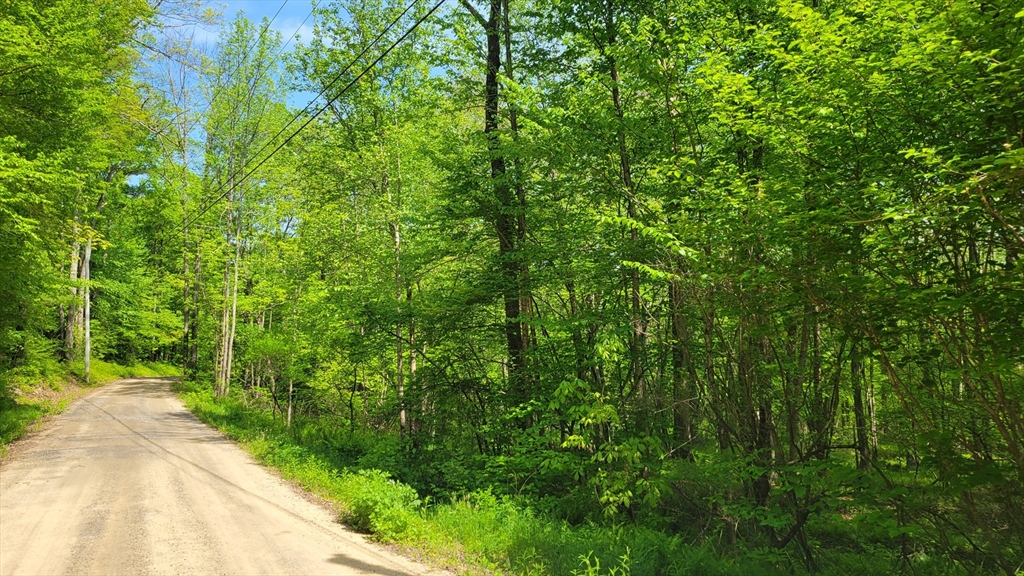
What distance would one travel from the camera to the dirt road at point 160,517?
5254mm

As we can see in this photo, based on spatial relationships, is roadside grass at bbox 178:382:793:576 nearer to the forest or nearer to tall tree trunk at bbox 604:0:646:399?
the forest

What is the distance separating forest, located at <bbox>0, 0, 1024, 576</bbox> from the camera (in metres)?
4.14

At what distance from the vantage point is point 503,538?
589 cm

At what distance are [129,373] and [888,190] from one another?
4179 cm

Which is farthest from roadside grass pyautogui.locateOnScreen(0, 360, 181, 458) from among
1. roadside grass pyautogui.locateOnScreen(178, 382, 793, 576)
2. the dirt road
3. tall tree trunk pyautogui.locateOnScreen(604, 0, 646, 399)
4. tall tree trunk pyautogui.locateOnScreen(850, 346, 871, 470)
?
tall tree trunk pyautogui.locateOnScreen(850, 346, 871, 470)

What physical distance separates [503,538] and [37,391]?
22.1m

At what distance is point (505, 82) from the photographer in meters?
7.73

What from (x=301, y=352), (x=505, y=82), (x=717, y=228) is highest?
(x=505, y=82)

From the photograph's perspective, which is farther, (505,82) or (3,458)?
(3,458)

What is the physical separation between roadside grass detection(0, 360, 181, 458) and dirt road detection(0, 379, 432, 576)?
1.45m

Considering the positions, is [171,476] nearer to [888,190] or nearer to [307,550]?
[307,550]

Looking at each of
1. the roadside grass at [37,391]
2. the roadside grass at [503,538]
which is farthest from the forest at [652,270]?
the roadside grass at [37,391]

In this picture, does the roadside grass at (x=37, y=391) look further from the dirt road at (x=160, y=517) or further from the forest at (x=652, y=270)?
the dirt road at (x=160, y=517)

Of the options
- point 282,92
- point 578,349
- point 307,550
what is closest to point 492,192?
point 578,349
